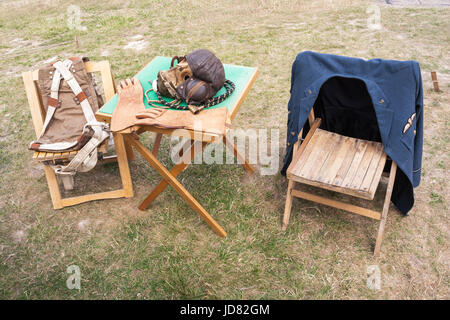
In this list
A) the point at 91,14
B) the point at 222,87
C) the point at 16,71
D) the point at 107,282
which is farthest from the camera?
the point at 91,14

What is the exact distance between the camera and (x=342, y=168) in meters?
3.06

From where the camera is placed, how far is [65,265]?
3.17 m

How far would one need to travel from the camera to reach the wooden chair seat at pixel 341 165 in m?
2.90

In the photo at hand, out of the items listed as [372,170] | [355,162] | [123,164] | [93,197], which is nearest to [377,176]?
[372,170]

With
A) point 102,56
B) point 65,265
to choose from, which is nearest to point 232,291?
point 65,265

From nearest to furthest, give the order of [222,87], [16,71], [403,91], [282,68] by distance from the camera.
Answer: [403,91] → [222,87] → [282,68] → [16,71]

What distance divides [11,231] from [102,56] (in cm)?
435

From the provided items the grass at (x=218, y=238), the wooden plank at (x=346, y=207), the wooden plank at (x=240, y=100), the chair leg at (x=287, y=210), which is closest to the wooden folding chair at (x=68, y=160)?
the grass at (x=218, y=238)

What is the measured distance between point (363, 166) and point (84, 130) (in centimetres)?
244

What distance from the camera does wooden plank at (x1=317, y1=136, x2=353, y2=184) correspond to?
298 centimetres

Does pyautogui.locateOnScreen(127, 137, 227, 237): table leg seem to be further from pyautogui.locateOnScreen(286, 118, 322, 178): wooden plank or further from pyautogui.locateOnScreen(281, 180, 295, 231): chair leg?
pyautogui.locateOnScreen(286, 118, 322, 178): wooden plank

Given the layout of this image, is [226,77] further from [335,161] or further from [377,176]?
[377,176]

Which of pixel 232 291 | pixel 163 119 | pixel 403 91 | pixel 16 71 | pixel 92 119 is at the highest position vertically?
pixel 403 91

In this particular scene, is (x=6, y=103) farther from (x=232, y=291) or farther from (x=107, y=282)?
(x=232, y=291)
